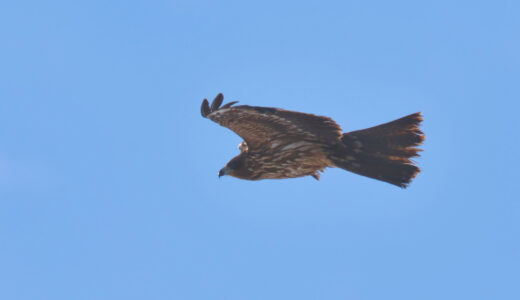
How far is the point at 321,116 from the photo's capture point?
Result: 1256 centimetres

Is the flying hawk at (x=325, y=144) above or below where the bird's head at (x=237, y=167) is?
below

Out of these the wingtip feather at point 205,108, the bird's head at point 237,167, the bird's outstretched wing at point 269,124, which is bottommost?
the bird's outstretched wing at point 269,124

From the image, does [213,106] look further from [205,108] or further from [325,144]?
[325,144]

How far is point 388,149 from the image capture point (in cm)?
1320

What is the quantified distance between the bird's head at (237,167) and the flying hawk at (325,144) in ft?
0.47

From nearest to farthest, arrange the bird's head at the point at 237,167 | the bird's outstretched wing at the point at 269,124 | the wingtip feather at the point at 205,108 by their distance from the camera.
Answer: the bird's outstretched wing at the point at 269,124 → the wingtip feather at the point at 205,108 → the bird's head at the point at 237,167

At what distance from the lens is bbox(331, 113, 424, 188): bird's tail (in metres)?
13.1

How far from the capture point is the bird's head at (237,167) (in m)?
13.8

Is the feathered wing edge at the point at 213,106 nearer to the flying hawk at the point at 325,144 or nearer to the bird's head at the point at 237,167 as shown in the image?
the flying hawk at the point at 325,144

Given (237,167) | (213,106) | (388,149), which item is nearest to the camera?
(213,106)

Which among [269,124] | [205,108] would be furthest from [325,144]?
[205,108]

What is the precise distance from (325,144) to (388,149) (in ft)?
2.66

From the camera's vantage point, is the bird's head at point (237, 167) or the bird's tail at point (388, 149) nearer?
the bird's tail at point (388, 149)

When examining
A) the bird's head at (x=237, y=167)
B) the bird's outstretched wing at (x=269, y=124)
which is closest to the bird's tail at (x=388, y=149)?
the bird's outstretched wing at (x=269, y=124)
